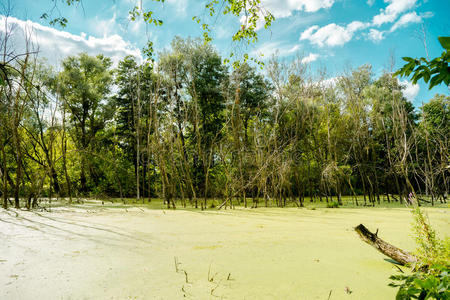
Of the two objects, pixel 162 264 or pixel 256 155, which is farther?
pixel 256 155

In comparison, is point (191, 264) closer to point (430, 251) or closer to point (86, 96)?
point (430, 251)

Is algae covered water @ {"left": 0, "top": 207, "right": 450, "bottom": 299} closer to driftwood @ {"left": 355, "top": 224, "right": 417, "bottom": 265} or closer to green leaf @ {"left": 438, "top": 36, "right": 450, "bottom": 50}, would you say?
driftwood @ {"left": 355, "top": 224, "right": 417, "bottom": 265}

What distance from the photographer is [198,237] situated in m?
2.94

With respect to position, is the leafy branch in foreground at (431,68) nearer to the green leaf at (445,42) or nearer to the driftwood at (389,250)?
the green leaf at (445,42)

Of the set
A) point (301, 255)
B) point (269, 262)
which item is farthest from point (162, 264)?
point (301, 255)

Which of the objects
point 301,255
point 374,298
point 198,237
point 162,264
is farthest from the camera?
point 198,237

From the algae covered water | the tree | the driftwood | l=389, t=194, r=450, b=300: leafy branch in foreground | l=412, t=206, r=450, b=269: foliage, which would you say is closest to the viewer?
l=389, t=194, r=450, b=300: leafy branch in foreground

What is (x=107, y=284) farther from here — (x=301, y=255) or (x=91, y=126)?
(x=91, y=126)

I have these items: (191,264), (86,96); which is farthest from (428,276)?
(86,96)

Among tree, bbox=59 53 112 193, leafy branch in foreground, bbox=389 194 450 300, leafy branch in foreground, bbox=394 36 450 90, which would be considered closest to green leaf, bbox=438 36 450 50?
leafy branch in foreground, bbox=394 36 450 90

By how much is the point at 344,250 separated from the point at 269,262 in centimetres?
86

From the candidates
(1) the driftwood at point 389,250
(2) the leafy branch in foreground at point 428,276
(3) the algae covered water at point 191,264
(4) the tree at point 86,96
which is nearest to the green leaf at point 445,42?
(2) the leafy branch in foreground at point 428,276

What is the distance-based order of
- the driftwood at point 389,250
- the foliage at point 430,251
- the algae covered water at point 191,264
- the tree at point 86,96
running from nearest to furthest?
the foliage at point 430,251
the algae covered water at point 191,264
the driftwood at point 389,250
the tree at point 86,96

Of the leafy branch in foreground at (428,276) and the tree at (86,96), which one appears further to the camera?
the tree at (86,96)
